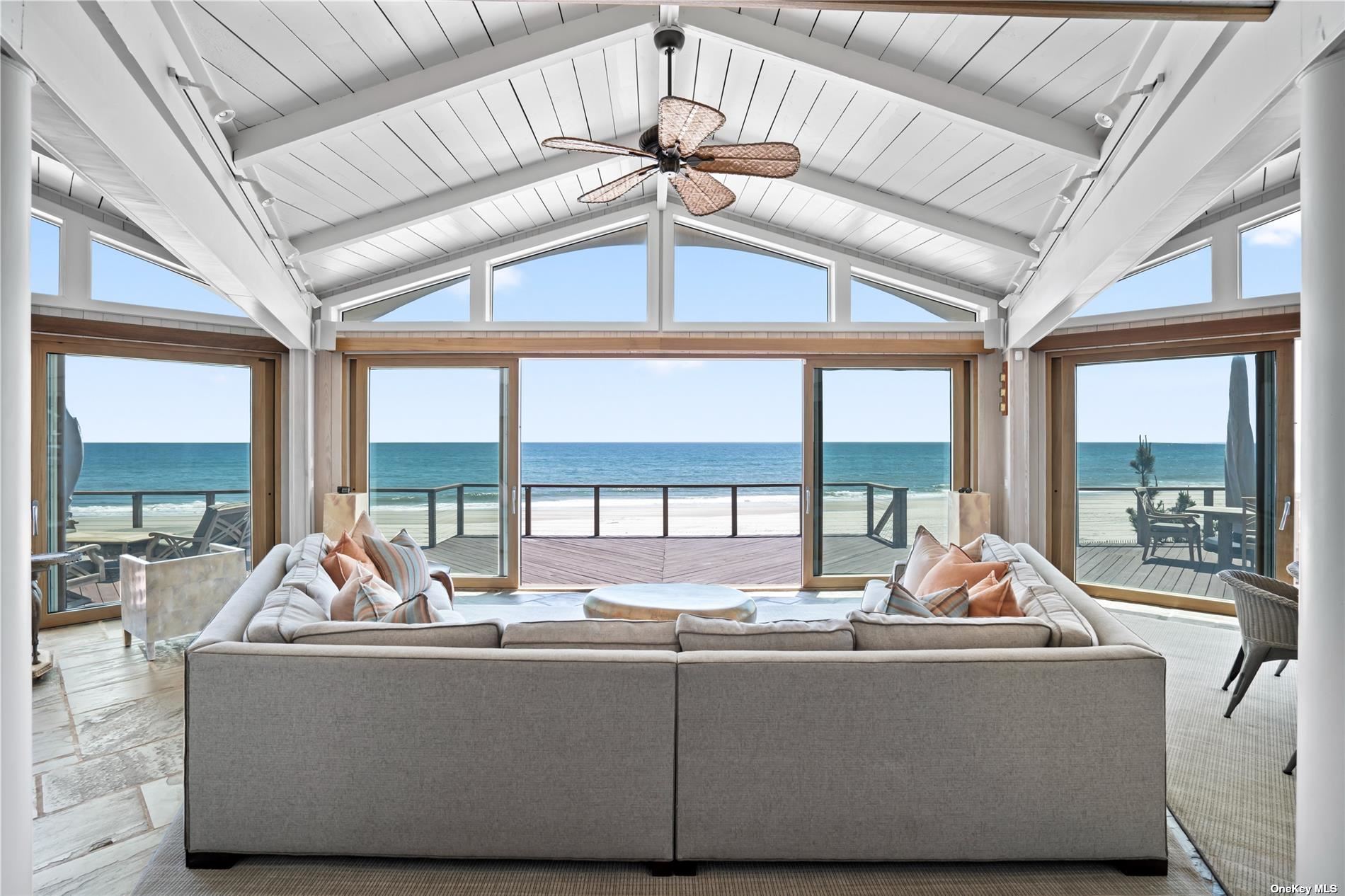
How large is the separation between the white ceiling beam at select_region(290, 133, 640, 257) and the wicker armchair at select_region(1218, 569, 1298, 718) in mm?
4167

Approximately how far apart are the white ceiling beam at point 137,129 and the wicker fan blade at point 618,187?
170 centimetres

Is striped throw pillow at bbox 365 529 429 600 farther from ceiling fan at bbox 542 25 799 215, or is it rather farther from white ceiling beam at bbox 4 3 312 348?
ceiling fan at bbox 542 25 799 215

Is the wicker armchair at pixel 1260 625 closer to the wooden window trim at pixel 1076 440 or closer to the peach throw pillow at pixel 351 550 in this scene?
the wooden window trim at pixel 1076 440

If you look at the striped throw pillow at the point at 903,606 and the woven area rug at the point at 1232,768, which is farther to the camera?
the striped throw pillow at the point at 903,606

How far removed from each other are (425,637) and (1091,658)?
1960 mm

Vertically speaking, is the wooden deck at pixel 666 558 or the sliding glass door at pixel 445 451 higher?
the sliding glass door at pixel 445 451

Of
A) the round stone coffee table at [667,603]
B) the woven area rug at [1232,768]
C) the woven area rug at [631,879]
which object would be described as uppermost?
the round stone coffee table at [667,603]

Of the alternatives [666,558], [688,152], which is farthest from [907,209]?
[666,558]

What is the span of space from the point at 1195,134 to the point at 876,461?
3894 mm

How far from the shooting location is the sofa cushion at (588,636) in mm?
2301

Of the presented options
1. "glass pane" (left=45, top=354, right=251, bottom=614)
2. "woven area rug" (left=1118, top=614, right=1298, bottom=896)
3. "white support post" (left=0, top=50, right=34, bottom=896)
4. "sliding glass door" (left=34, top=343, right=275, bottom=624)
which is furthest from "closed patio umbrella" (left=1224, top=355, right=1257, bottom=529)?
"glass pane" (left=45, top=354, right=251, bottom=614)

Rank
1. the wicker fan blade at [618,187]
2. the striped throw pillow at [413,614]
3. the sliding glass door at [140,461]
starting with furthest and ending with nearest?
the sliding glass door at [140,461]
the wicker fan blade at [618,187]
the striped throw pillow at [413,614]

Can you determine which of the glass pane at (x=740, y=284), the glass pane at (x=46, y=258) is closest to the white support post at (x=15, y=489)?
the glass pane at (x=46, y=258)

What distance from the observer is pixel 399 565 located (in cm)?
389
